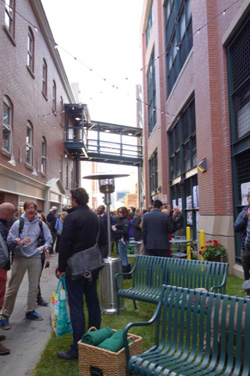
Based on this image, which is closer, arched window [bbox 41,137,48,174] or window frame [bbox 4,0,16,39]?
window frame [bbox 4,0,16,39]

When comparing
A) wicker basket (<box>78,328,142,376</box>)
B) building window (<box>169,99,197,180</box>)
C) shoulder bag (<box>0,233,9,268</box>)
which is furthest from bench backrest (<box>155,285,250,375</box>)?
building window (<box>169,99,197,180</box>)

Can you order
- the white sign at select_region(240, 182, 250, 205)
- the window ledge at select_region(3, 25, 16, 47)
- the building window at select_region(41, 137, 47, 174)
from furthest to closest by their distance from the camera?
the building window at select_region(41, 137, 47, 174) < the window ledge at select_region(3, 25, 16, 47) < the white sign at select_region(240, 182, 250, 205)

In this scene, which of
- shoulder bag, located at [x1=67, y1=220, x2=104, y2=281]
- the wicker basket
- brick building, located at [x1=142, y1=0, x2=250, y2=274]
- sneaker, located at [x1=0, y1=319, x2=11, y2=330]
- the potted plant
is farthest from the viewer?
the potted plant

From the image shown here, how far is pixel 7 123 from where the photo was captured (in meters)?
11.5

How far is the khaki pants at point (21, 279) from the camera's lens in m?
4.84

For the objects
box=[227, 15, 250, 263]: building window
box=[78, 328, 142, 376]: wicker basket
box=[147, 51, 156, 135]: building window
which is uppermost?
box=[147, 51, 156, 135]: building window

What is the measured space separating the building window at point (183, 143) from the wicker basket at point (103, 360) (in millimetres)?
9547

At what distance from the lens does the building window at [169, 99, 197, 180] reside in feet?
40.8

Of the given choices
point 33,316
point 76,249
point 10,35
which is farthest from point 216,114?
point 10,35

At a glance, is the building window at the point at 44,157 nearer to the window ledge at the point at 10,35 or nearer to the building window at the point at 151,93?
the window ledge at the point at 10,35

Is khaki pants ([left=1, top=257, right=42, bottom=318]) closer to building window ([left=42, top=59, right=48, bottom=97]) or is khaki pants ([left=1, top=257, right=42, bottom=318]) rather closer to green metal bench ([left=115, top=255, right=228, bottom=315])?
green metal bench ([left=115, top=255, right=228, bottom=315])

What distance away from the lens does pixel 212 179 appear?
902 centimetres

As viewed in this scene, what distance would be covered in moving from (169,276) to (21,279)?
7.46ft

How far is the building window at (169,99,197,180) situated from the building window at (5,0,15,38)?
7.10 meters
